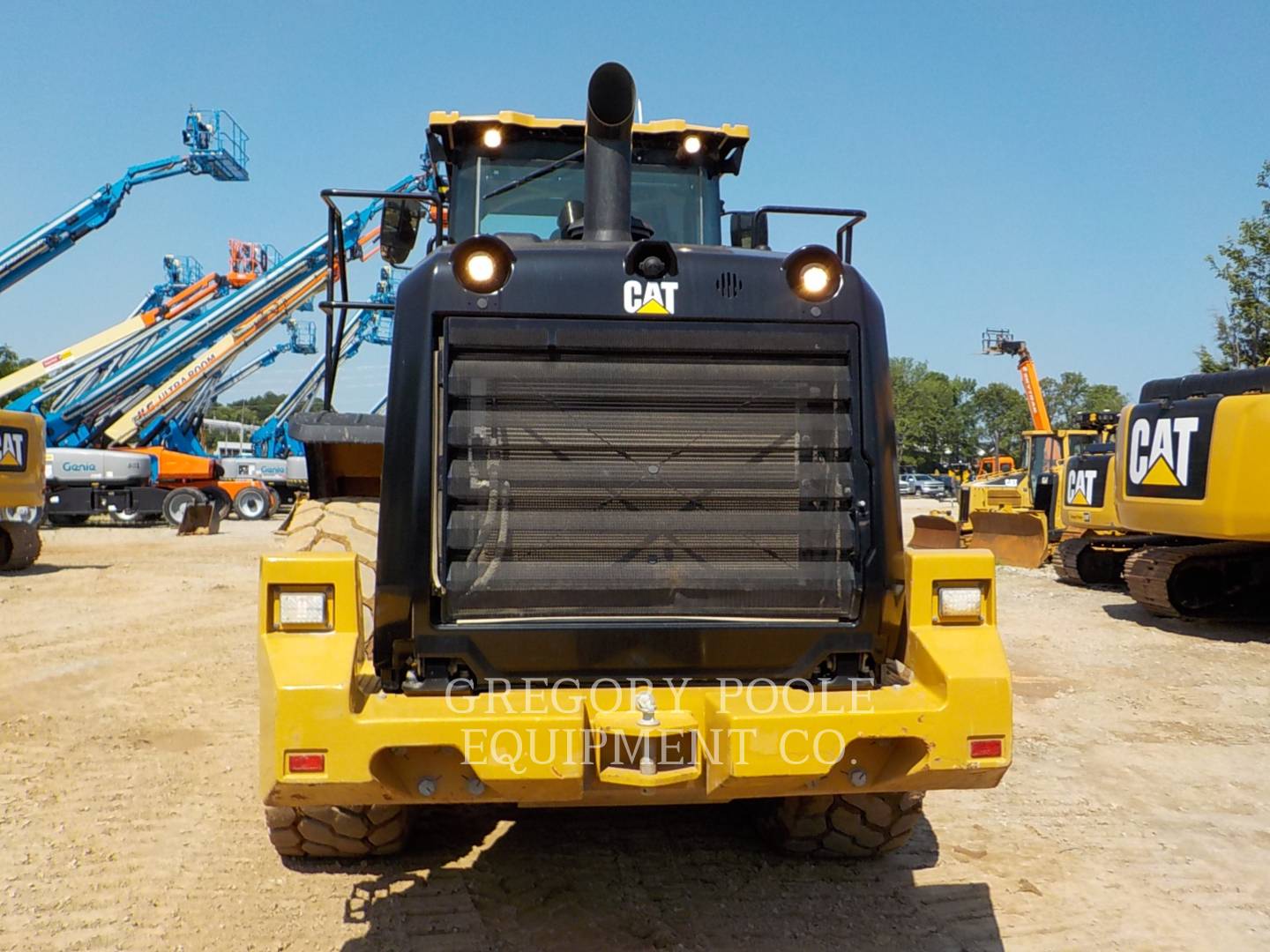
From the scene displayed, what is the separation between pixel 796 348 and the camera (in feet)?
10.3

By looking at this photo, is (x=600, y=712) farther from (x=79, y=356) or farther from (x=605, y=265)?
(x=79, y=356)

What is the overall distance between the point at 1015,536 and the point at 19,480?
44.6 ft

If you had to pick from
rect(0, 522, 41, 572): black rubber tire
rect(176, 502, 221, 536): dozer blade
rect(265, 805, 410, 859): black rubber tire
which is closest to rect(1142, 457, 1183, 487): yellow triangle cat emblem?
rect(265, 805, 410, 859): black rubber tire

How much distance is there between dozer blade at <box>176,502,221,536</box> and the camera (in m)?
20.2

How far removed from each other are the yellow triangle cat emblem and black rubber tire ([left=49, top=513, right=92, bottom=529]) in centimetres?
2075

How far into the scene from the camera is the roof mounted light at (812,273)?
312 centimetres

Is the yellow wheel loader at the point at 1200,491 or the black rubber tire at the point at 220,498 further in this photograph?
the black rubber tire at the point at 220,498

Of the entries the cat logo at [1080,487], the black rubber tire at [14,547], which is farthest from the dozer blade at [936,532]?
the black rubber tire at [14,547]

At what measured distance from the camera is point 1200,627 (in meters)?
10.3

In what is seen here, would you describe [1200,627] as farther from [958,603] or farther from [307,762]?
[307,762]

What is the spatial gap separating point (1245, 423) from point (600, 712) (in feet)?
23.6

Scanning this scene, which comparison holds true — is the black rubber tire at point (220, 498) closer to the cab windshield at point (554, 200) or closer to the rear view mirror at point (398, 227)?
the cab windshield at point (554, 200)

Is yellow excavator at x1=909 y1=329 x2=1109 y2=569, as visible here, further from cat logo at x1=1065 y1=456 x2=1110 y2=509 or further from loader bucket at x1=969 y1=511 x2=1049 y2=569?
cat logo at x1=1065 y1=456 x2=1110 y2=509

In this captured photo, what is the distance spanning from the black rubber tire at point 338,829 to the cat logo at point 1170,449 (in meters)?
7.33
